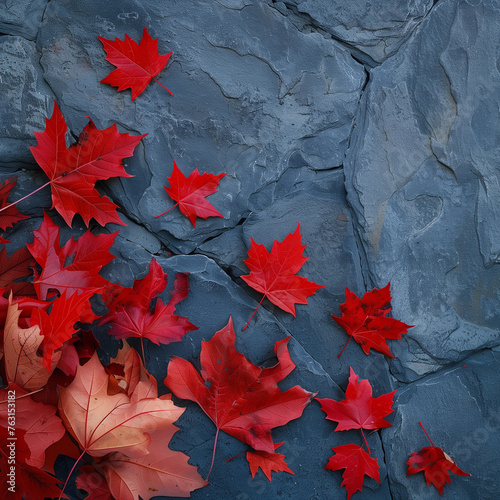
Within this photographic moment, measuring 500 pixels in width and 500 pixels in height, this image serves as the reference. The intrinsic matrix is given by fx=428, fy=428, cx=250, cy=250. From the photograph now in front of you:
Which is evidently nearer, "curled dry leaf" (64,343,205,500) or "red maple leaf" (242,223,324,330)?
"curled dry leaf" (64,343,205,500)

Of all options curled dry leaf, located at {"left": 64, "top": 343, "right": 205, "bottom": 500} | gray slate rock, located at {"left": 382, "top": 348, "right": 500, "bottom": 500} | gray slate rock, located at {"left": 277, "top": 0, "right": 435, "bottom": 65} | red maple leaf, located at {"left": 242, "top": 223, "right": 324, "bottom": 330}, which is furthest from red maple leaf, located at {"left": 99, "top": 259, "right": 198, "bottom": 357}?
gray slate rock, located at {"left": 277, "top": 0, "right": 435, "bottom": 65}

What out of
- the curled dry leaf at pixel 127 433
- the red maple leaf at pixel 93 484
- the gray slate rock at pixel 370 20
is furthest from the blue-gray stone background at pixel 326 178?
the red maple leaf at pixel 93 484

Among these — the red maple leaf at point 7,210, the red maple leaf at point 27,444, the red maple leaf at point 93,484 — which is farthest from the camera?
the red maple leaf at point 7,210

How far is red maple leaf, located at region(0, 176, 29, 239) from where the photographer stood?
3.69ft

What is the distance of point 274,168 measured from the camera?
1238 millimetres

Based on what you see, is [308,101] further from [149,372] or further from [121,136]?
[149,372]

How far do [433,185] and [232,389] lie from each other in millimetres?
823

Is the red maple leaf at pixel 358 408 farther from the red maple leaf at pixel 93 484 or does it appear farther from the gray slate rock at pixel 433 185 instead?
the red maple leaf at pixel 93 484

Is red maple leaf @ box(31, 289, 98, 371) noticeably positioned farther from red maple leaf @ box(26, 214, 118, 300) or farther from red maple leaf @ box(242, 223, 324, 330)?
red maple leaf @ box(242, 223, 324, 330)

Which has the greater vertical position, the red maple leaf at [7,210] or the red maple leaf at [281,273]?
the red maple leaf at [281,273]

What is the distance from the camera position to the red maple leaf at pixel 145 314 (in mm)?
1105

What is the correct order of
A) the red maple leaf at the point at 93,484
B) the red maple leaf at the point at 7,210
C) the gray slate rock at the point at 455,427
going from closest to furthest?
the red maple leaf at the point at 93,484, the red maple leaf at the point at 7,210, the gray slate rock at the point at 455,427

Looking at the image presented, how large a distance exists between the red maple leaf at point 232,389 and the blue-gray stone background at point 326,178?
→ 2.9 inches

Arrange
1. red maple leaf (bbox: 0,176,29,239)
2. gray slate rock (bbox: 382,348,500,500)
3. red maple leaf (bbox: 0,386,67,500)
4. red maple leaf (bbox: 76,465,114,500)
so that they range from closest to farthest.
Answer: red maple leaf (bbox: 0,386,67,500) → red maple leaf (bbox: 76,465,114,500) → red maple leaf (bbox: 0,176,29,239) → gray slate rock (bbox: 382,348,500,500)
